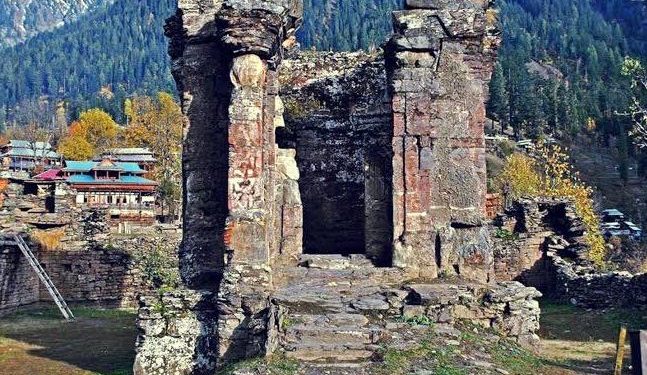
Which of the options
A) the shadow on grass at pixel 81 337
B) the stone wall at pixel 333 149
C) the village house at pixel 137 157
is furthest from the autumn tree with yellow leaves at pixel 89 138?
the stone wall at pixel 333 149

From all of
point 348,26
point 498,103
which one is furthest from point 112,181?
point 348,26

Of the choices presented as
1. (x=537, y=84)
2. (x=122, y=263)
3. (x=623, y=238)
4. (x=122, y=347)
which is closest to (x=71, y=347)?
(x=122, y=347)

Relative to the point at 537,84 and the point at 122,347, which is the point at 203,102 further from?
the point at 537,84

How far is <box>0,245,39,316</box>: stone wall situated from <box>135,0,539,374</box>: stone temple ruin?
489 inches

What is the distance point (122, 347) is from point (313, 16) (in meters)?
183

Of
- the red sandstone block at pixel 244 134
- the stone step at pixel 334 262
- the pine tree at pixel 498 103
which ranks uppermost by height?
the pine tree at pixel 498 103

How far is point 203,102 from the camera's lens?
1442 cm

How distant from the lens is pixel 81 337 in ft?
60.3

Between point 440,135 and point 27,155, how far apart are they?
78739mm

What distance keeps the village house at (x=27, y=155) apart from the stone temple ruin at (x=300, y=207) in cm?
7209

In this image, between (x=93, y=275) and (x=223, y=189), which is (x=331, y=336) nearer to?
(x=223, y=189)

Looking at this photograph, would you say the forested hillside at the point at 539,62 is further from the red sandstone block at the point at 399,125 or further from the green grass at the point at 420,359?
the green grass at the point at 420,359

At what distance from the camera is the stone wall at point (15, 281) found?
24703 millimetres

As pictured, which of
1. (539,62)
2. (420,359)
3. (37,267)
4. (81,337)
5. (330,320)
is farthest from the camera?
(539,62)
